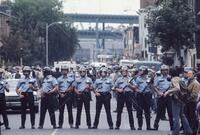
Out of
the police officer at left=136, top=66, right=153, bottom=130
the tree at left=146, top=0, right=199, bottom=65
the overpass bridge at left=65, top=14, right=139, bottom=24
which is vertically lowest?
the police officer at left=136, top=66, right=153, bottom=130

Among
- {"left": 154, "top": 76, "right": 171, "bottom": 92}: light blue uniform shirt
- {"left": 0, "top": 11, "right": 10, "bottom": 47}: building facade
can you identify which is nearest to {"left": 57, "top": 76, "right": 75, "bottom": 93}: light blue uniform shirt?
{"left": 154, "top": 76, "right": 171, "bottom": 92}: light blue uniform shirt

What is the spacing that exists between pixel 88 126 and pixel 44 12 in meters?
91.2

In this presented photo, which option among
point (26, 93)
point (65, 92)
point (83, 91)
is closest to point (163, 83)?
point (83, 91)

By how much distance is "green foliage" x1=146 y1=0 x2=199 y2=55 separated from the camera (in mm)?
47312

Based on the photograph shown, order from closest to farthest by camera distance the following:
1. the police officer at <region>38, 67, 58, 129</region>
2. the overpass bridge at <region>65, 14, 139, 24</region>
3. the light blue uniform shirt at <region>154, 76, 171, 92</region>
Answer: the light blue uniform shirt at <region>154, 76, 171, 92</region>
the police officer at <region>38, 67, 58, 129</region>
the overpass bridge at <region>65, 14, 139, 24</region>

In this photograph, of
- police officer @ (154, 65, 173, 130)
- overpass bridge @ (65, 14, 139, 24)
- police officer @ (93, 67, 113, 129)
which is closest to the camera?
police officer @ (154, 65, 173, 130)

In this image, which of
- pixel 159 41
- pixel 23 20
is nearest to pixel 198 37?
pixel 159 41

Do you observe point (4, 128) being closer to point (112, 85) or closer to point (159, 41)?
point (112, 85)

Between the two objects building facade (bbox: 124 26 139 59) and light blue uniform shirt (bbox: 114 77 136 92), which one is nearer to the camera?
light blue uniform shirt (bbox: 114 77 136 92)

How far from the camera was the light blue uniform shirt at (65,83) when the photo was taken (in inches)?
1029

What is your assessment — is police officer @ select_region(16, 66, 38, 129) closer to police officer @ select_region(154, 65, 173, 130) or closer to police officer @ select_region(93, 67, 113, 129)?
police officer @ select_region(93, 67, 113, 129)

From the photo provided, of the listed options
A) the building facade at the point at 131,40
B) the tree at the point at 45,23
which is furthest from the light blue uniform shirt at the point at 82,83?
the building facade at the point at 131,40

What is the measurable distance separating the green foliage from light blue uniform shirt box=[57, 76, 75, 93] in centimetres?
2125

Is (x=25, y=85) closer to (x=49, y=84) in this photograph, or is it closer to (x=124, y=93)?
(x=49, y=84)
